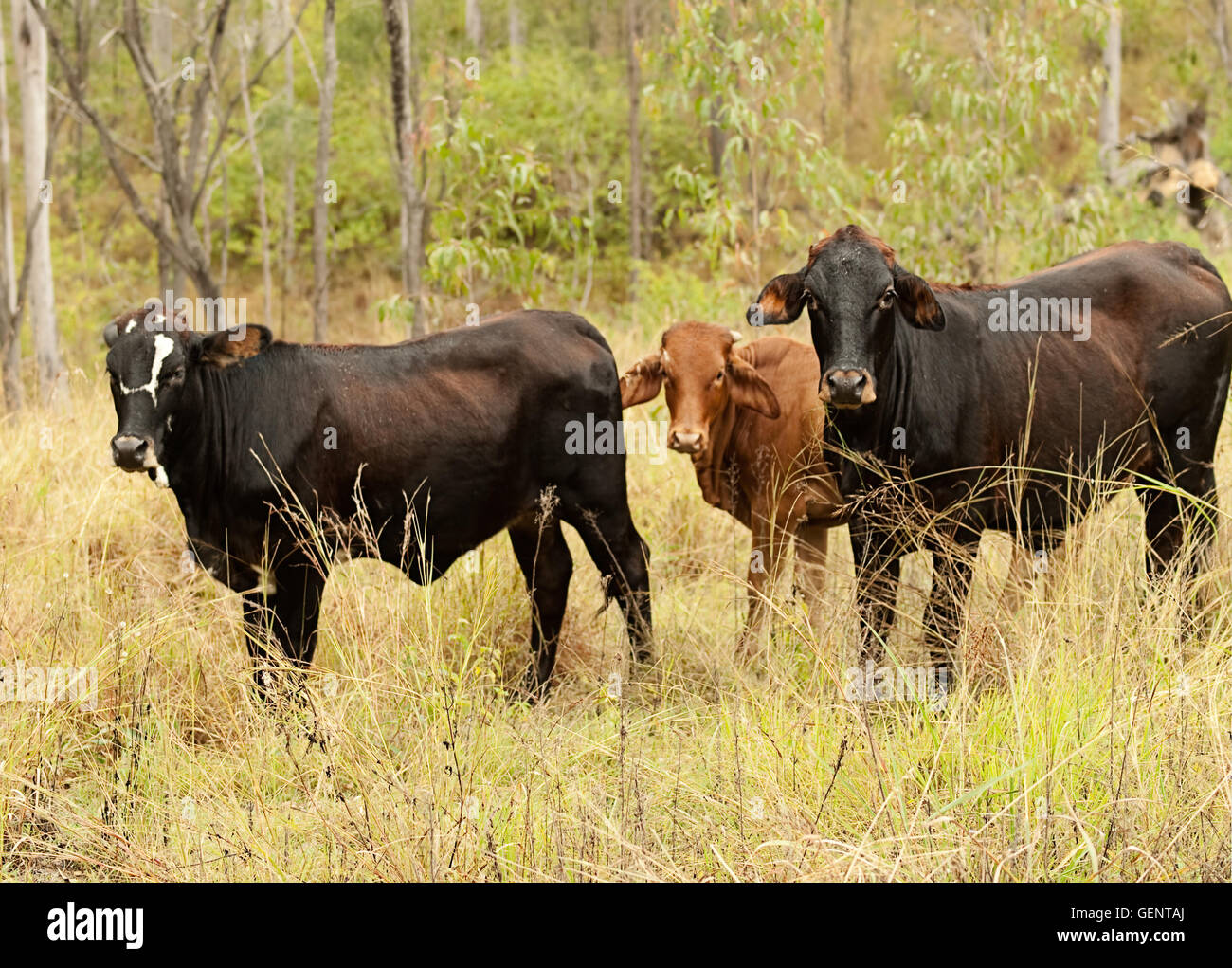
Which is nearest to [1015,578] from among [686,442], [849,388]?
[849,388]

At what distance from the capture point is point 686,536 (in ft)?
25.2

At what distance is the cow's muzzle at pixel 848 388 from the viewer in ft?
16.0

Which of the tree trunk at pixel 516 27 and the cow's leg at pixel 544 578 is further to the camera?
the tree trunk at pixel 516 27

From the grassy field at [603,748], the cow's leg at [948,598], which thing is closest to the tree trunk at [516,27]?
the grassy field at [603,748]

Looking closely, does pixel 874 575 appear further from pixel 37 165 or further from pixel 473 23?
pixel 473 23

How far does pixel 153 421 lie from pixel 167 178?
3576 mm

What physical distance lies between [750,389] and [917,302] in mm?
1031

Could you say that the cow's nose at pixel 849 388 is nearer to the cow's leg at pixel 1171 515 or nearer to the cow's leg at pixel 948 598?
the cow's leg at pixel 948 598

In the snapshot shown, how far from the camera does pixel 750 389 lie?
612 cm

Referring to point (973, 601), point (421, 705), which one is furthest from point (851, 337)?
point (421, 705)

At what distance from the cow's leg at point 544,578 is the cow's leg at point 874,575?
1.43 meters

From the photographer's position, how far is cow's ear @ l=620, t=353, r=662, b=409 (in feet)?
20.4

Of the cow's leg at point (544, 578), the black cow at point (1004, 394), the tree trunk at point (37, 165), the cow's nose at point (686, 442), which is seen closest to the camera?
the black cow at point (1004, 394)

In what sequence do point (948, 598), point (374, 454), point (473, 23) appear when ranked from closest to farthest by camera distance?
point (948, 598) → point (374, 454) → point (473, 23)
